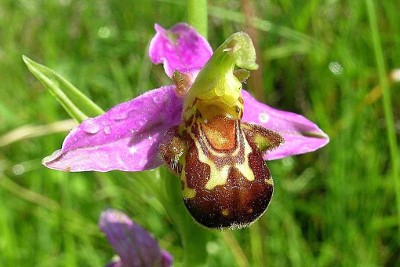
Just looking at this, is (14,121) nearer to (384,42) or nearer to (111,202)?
(111,202)

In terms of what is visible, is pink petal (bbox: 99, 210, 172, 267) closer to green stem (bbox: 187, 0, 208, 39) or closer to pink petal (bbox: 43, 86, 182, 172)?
pink petal (bbox: 43, 86, 182, 172)

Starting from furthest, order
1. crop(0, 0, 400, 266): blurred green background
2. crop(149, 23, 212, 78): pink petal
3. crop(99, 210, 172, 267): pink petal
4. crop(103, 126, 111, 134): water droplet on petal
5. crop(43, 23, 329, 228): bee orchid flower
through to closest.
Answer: crop(0, 0, 400, 266): blurred green background, crop(99, 210, 172, 267): pink petal, crop(149, 23, 212, 78): pink petal, crop(103, 126, 111, 134): water droplet on petal, crop(43, 23, 329, 228): bee orchid flower

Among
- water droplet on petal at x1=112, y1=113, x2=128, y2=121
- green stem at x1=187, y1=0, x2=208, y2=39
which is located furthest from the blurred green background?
green stem at x1=187, y1=0, x2=208, y2=39

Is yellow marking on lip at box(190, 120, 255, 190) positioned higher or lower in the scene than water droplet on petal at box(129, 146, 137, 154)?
higher

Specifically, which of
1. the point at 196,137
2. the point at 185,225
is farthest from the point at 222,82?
the point at 185,225

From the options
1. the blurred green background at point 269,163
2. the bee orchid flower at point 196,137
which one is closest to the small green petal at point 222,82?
the bee orchid flower at point 196,137

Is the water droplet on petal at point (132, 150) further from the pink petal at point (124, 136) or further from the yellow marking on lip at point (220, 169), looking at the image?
the yellow marking on lip at point (220, 169)

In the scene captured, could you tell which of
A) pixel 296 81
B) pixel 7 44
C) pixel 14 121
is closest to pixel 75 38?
pixel 7 44
